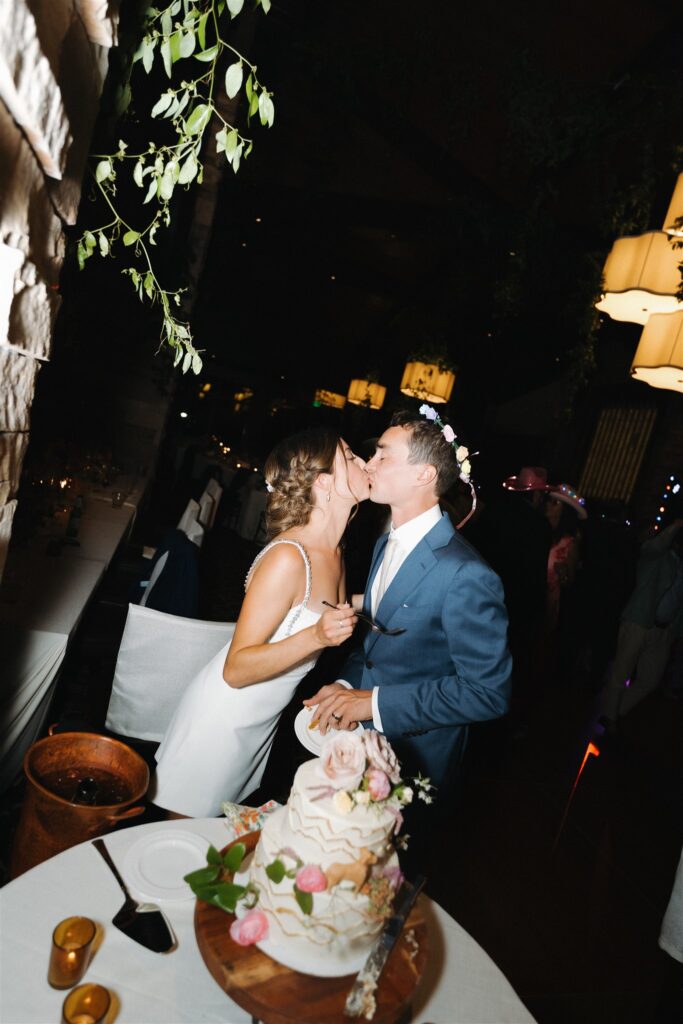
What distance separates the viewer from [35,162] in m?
0.94

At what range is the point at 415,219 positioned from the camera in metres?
7.41

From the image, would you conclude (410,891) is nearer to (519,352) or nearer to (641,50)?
(641,50)

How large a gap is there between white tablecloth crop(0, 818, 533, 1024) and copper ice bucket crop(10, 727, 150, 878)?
0.61ft

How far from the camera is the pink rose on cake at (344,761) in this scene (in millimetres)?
967

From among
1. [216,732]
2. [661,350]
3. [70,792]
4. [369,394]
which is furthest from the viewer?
[369,394]

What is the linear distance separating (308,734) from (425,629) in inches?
19.9

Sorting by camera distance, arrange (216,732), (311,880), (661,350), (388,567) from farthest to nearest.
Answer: (661,350) < (388,567) < (216,732) < (311,880)

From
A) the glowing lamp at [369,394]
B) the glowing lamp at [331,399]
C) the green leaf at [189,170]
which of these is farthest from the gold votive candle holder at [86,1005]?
the glowing lamp at [331,399]

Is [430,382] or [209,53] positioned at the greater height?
[430,382]

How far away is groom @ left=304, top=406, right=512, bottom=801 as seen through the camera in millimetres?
1771

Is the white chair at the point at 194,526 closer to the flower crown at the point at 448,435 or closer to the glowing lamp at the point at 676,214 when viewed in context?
the flower crown at the point at 448,435

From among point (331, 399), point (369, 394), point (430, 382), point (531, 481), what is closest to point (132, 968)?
point (531, 481)

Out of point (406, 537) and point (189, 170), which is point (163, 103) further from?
point (406, 537)

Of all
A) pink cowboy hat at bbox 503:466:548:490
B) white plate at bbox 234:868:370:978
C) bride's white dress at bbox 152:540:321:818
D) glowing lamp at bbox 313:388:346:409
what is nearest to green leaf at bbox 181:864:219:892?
white plate at bbox 234:868:370:978
